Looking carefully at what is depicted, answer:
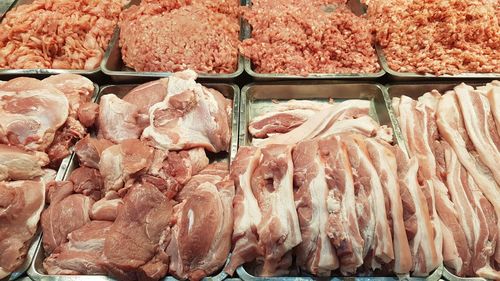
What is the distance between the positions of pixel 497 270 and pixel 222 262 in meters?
1.60

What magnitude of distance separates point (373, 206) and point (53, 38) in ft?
10.2

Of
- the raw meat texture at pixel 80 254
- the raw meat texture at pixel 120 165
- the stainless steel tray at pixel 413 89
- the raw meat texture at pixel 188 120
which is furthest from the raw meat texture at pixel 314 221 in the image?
the stainless steel tray at pixel 413 89

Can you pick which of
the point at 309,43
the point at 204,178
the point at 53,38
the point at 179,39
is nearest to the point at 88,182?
the point at 204,178

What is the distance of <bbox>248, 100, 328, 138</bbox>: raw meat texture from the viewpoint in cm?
312

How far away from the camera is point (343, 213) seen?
2096 millimetres

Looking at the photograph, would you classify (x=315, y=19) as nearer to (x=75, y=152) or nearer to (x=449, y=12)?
(x=449, y=12)

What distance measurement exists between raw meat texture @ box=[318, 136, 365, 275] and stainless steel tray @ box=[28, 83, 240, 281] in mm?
653

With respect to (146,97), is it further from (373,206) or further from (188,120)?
(373,206)

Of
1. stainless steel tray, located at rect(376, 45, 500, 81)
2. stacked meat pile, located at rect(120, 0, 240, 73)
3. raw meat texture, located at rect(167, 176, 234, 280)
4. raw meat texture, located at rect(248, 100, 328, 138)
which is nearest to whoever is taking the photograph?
raw meat texture, located at rect(167, 176, 234, 280)

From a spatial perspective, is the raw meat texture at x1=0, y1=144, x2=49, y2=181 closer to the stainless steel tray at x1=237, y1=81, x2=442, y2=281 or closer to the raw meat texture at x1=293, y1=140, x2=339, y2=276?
the stainless steel tray at x1=237, y1=81, x2=442, y2=281

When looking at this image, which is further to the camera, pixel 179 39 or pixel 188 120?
pixel 179 39

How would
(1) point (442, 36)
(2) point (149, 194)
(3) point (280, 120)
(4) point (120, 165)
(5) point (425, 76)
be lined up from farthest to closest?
(1) point (442, 36), (5) point (425, 76), (3) point (280, 120), (4) point (120, 165), (2) point (149, 194)

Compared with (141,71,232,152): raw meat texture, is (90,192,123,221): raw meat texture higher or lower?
lower

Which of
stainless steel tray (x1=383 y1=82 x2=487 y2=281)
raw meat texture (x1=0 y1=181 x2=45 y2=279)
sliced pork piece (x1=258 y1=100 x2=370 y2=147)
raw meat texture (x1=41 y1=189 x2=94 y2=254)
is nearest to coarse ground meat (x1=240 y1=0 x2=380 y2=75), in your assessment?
stainless steel tray (x1=383 y1=82 x2=487 y2=281)
